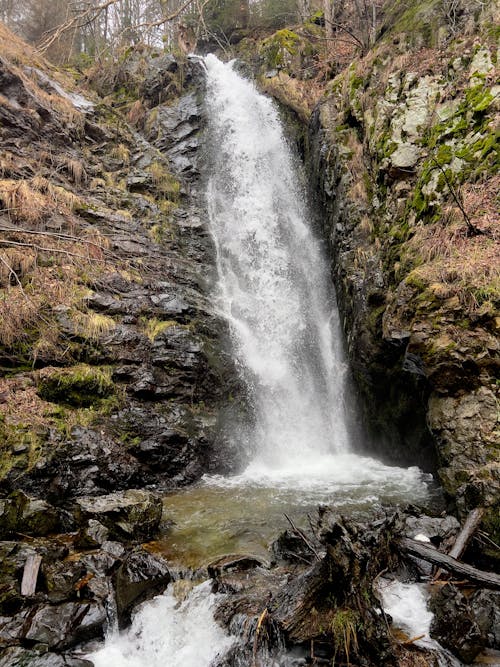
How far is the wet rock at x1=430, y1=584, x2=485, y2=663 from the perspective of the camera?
2953 millimetres

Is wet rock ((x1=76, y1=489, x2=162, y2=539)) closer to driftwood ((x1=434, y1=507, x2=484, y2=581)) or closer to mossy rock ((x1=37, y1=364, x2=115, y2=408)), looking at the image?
mossy rock ((x1=37, y1=364, x2=115, y2=408))

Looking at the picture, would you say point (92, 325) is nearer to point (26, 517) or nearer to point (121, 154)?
point (26, 517)

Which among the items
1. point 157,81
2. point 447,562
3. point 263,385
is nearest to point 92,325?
point 263,385

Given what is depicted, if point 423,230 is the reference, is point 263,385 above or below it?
below

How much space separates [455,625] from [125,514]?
12.4ft

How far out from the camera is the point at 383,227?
27.3 ft

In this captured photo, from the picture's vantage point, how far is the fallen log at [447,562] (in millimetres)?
3445

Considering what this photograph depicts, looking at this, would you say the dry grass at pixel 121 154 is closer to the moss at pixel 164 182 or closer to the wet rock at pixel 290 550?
the moss at pixel 164 182

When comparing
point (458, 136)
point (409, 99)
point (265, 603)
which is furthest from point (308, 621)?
point (409, 99)

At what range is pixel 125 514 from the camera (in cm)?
502

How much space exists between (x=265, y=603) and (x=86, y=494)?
3.68m

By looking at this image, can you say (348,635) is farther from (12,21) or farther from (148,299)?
(12,21)

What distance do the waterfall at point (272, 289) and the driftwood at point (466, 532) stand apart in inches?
163

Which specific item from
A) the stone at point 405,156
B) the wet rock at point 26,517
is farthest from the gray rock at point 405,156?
the wet rock at point 26,517
